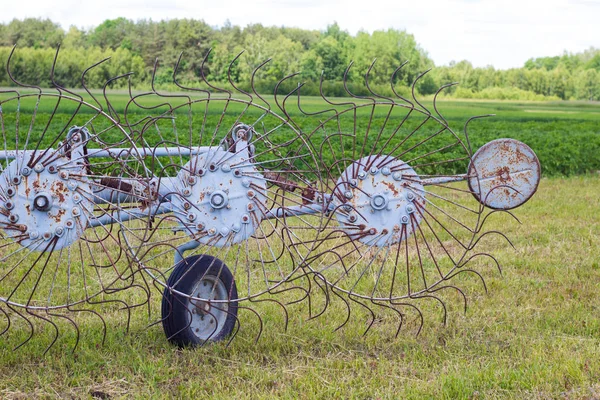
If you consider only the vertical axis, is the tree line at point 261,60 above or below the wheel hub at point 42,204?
above

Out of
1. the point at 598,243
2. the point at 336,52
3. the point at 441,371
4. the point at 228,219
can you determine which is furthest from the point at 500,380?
the point at 336,52

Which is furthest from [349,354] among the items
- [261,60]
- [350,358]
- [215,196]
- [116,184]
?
[261,60]

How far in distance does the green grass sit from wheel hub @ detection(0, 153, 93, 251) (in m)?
0.84

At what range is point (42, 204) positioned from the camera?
147 inches

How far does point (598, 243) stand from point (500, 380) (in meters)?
4.15

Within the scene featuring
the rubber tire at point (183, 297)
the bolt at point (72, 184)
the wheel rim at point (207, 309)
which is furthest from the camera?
the wheel rim at point (207, 309)

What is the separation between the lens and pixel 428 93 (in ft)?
178

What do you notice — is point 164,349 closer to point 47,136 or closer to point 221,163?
point 221,163

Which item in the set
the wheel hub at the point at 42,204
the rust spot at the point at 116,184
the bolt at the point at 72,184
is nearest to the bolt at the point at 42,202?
the wheel hub at the point at 42,204

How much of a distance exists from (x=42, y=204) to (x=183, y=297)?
1045mm

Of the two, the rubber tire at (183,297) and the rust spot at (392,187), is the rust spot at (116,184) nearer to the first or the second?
the rubber tire at (183,297)

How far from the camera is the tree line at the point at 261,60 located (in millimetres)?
43531

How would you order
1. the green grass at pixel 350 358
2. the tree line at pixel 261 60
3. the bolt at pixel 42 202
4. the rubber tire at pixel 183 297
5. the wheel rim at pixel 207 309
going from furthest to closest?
the tree line at pixel 261 60 → the wheel rim at pixel 207 309 → the rubber tire at pixel 183 297 → the green grass at pixel 350 358 → the bolt at pixel 42 202

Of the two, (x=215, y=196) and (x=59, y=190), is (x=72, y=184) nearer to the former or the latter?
(x=59, y=190)
